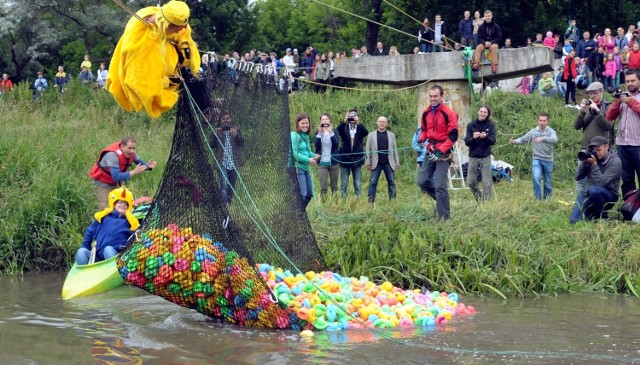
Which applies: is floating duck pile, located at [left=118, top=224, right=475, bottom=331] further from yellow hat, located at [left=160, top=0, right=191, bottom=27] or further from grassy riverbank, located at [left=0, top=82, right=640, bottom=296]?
grassy riverbank, located at [left=0, top=82, right=640, bottom=296]

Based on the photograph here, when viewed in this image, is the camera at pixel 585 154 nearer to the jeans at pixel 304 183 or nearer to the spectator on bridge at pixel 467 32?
the jeans at pixel 304 183

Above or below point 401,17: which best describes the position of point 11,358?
below

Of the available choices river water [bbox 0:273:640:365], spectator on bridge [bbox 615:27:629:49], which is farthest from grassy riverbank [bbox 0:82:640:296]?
spectator on bridge [bbox 615:27:629:49]

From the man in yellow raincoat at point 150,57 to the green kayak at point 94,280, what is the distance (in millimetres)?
2514

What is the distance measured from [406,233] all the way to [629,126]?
11.0ft

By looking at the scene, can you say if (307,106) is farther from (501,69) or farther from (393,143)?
(393,143)

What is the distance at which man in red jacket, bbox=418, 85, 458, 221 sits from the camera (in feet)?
41.0

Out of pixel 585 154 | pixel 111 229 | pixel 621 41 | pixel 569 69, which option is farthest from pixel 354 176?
pixel 621 41

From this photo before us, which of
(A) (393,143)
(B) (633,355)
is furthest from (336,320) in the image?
(A) (393,143)

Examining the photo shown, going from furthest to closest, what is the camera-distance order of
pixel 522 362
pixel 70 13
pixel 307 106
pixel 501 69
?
pixel 70 13, pixel 307 106, pixel 501 69, pixel 522 362

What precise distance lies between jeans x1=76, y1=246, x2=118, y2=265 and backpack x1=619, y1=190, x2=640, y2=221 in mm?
6056

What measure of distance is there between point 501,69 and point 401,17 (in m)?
21.1

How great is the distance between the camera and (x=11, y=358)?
779cm

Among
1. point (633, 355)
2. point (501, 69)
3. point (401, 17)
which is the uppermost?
point (401, 17)
